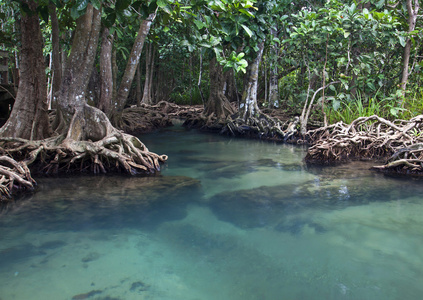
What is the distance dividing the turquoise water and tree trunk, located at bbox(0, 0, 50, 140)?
1227 mm

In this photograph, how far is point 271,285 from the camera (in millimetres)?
3174

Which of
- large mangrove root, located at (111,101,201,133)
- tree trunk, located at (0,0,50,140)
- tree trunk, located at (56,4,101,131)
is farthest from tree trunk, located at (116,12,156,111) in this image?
tree trunk, located at (0,0,50,140)

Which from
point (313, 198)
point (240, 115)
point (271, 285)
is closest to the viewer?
point (271, 285)

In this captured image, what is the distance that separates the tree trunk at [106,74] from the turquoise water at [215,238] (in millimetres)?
4249

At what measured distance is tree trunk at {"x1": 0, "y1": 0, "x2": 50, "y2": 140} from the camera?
636 cm

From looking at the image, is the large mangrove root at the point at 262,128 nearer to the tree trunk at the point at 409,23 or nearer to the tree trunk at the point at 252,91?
the tree trunk at the point at 252,91

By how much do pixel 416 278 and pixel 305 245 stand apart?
41.8 inches

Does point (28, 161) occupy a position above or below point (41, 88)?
below

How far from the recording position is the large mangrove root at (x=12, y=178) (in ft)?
16.2

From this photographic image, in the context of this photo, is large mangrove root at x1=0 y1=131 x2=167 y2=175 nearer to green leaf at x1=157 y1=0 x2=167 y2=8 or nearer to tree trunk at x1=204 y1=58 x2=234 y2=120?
green leaf at x1=157 y1=0 x2=167 y2=8

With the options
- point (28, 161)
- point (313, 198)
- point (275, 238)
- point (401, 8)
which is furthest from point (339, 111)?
point (28, 161)

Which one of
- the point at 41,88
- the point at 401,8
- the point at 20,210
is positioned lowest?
the point at 20,210

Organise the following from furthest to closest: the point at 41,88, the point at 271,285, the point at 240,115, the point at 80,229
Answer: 1. the point at 240,115
2. the point at 41,88
3. the point at 80,229
4. the point at 271,285

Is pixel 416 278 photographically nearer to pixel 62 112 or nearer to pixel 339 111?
pixel 62 112
